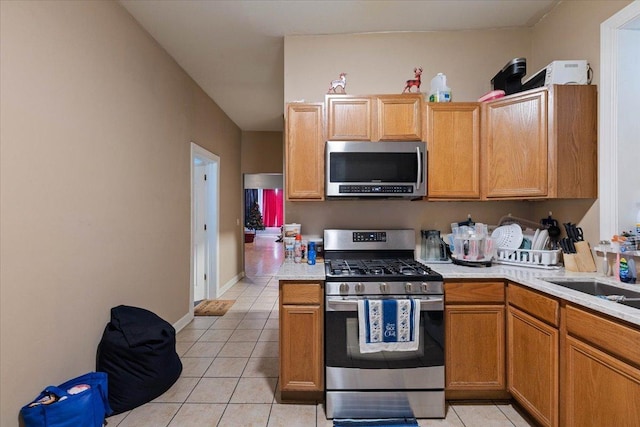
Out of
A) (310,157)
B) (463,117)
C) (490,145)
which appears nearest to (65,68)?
(310,157)

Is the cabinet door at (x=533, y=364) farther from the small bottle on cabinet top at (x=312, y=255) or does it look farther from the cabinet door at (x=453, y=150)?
the small bottle on cabinet top at (x=312, y=255)

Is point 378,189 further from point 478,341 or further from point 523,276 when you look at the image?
point 478,341

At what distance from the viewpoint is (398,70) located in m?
2.63

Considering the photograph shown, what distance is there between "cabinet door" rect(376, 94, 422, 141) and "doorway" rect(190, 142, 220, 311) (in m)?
2.82

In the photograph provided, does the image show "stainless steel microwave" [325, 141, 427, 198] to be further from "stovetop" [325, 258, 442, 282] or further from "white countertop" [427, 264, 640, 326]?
"white countertop" [427, 264, 640, 326]

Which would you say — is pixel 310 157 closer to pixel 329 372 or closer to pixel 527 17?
pixel 329 372

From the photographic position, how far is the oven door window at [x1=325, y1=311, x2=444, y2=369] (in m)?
1.89

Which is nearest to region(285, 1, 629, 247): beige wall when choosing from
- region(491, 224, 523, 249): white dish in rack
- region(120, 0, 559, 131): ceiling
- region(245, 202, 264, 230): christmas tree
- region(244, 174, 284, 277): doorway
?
region(120, 0, 559, 131): ceiling

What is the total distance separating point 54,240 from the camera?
171cm

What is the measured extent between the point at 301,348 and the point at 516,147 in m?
2.02

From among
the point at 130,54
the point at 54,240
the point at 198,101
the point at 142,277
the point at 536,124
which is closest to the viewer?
the point at 54,240

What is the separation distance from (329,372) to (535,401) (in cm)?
118

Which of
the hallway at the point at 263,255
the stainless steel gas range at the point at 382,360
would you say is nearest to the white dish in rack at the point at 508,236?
the stainless steel gas range at the point at 382,360

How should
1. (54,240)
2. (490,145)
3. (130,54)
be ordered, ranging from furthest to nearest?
(130,54) < (490,145) < (54,240)
